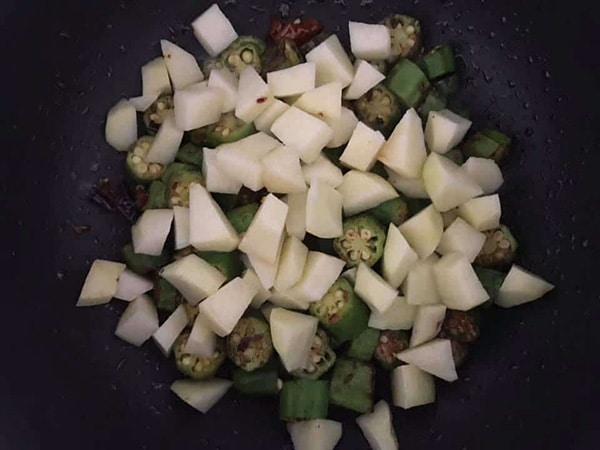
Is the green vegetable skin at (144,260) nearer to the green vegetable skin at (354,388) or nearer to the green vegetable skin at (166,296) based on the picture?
the green vegetable skin at (166,296)

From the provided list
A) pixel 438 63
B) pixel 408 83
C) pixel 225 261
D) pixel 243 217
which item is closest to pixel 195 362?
pixel 225 261

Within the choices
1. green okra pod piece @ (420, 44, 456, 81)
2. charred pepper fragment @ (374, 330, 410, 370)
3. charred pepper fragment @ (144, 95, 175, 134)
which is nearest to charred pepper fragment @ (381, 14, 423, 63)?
green okra pod piece @ (420, 44, 456, 81)

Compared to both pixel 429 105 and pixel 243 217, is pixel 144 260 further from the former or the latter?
pixel 429 105

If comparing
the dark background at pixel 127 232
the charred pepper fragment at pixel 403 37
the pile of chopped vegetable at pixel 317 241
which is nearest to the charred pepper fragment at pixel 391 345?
the pile of chopped vegetable at pixel 317 241

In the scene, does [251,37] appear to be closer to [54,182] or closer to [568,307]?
[54,182]

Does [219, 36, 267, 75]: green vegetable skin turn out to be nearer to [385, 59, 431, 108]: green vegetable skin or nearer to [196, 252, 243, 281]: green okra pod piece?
[385, 59, 431, 108]: green vegetable skin

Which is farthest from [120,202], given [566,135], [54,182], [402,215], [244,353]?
[566,135]
